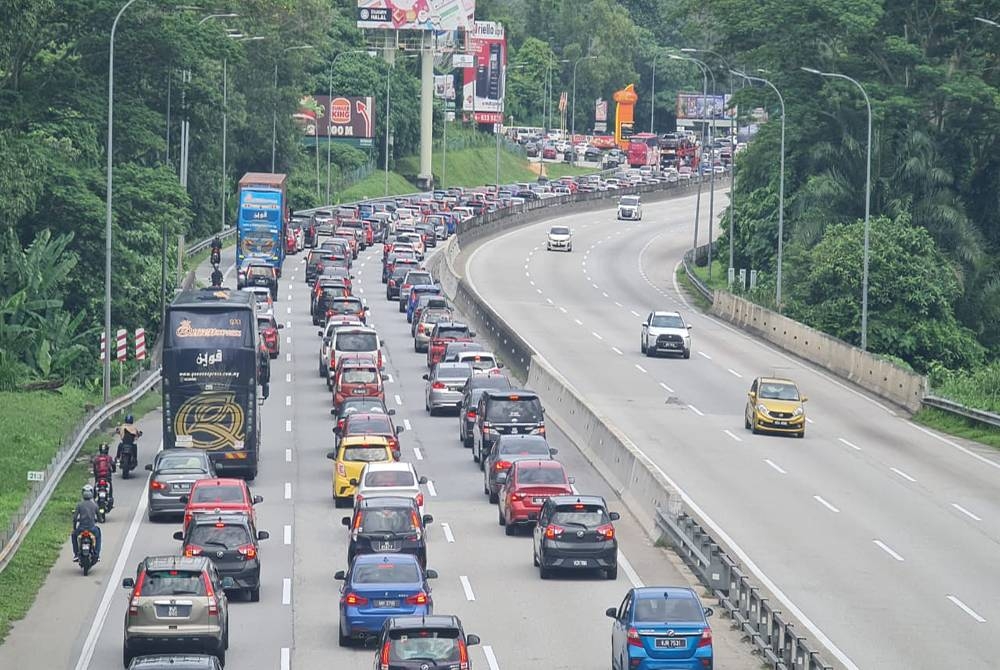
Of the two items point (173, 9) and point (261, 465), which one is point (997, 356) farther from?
point (261, 465)

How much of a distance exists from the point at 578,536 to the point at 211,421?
12514 millimetres

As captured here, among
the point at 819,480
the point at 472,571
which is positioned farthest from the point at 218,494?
the point at 819,480

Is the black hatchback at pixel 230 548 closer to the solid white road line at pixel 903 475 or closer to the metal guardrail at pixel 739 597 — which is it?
the metal guardrail at pixel 739 597

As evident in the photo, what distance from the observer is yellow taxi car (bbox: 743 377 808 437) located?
51.2m

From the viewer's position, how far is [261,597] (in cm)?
3281

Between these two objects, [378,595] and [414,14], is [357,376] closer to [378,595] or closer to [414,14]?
[378,595]

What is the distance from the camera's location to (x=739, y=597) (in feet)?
101

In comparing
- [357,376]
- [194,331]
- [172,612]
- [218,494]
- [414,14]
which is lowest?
[357,376]

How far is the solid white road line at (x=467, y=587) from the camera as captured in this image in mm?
32938

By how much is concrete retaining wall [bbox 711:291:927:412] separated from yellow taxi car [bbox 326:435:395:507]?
65.2 feet

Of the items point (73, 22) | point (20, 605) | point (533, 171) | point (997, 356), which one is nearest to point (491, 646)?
point (20, 605)

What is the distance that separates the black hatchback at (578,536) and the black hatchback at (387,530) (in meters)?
2.21

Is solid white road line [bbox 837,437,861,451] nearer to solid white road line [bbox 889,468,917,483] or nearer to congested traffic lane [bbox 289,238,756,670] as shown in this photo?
solid white road line [bbox 889,468,917,483]

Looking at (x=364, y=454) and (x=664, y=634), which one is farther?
(x=364, y=454)
